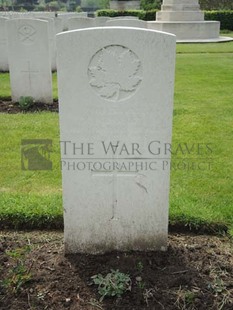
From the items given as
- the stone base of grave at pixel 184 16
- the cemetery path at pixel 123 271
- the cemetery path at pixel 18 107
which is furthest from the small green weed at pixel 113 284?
the stone base of grave at pixel 184 16

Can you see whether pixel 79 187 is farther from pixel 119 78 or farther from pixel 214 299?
pixel 214 299

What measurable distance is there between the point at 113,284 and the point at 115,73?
1.25 metres

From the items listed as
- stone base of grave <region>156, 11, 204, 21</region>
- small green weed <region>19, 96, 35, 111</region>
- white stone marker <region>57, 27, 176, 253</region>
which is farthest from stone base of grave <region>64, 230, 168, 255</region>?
stone base of grave <region>156, 11, 204, 21</region>

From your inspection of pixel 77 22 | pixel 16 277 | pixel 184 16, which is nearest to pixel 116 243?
pixel 16 277

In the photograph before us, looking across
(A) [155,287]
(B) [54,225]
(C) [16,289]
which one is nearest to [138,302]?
(A) [155,287]

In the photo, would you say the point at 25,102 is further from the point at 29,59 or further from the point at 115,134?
the point at 115,134

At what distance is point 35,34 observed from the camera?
6.32 metres

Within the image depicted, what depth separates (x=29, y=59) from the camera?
6.54 meters

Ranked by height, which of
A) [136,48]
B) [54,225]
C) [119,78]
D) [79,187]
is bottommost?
[54,225]

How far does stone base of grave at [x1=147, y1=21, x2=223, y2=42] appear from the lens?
16875 millimetres

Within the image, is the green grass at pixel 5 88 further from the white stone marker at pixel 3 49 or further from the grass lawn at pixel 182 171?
the white stone marker at pixel 3 49

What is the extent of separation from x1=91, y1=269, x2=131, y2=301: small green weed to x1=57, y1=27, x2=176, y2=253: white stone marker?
0.33 metres

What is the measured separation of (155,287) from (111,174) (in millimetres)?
750

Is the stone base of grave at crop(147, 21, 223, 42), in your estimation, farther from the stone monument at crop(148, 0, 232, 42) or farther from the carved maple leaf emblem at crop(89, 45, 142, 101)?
the carved maple leaf emblem at crop(89, 45, 142, 101)
